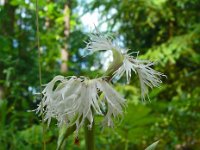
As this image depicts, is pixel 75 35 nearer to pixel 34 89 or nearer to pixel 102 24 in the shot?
pixel 102 24

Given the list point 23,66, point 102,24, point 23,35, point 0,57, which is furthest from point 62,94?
point 102,24

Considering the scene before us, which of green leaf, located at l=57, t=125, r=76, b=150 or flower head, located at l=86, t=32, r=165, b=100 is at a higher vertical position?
flower head, located at l=86, t=32, r=165, b=100

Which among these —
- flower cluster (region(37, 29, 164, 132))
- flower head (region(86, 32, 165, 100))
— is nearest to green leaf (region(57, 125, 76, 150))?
flower cluster (region(37, 29, 164, 132))

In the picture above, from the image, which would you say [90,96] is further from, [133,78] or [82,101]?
[133,78]

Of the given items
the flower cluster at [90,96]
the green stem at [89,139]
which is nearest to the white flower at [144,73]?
the flower cluster at [90,96]

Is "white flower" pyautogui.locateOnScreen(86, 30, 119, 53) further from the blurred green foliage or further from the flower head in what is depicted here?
the blurred green foliage
